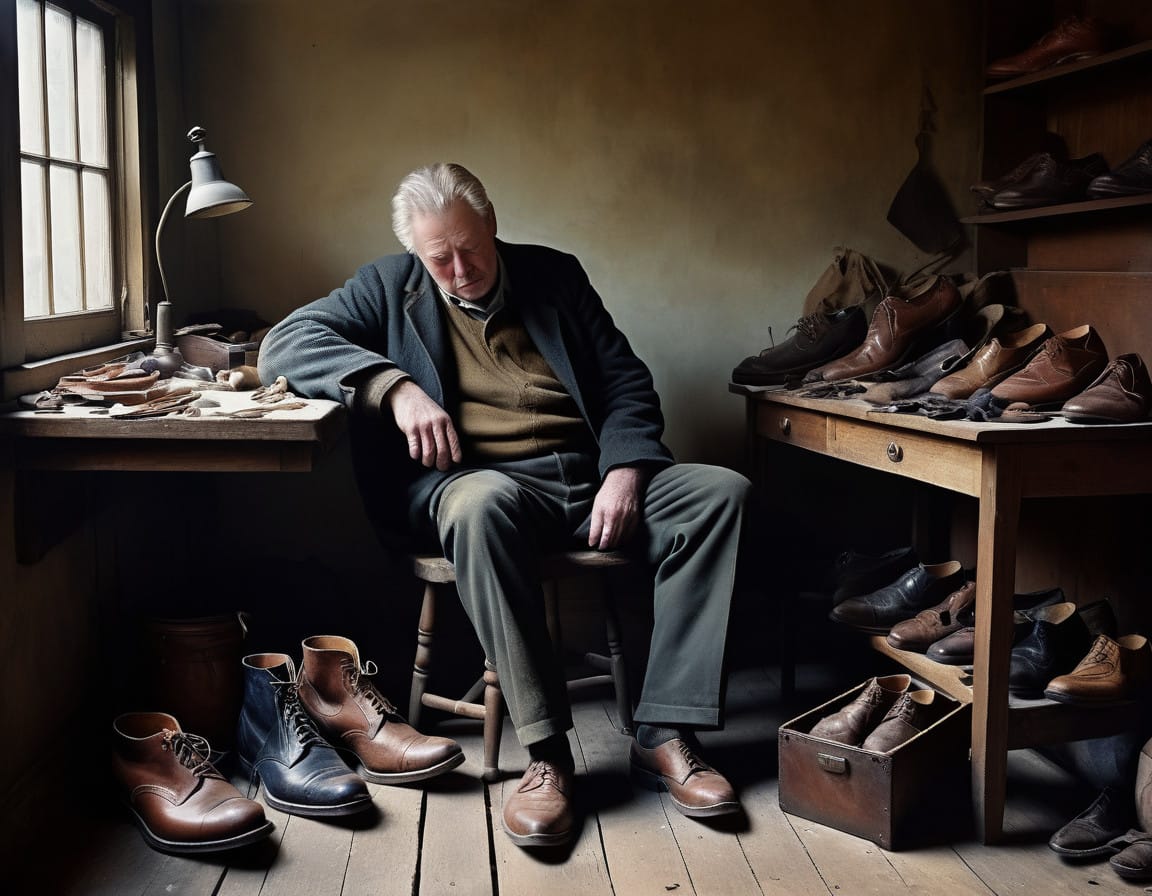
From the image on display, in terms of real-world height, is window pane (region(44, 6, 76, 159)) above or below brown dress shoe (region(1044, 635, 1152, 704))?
above

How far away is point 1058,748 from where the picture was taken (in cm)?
271

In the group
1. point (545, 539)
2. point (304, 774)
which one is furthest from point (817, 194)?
point (304, 774)

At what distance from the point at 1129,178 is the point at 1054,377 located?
606mm

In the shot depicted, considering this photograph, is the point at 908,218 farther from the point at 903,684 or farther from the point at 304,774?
the point at 304,774

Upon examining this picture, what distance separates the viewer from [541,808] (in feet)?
7.67

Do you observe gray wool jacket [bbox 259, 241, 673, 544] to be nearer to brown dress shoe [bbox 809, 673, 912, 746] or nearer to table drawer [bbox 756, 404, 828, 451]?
table drawer [bbox 756, 404, 828, 451]

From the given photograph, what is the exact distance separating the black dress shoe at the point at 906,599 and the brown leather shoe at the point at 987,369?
0.46 m

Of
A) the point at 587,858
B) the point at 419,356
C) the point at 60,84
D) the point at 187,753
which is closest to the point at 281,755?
the point at 187,753

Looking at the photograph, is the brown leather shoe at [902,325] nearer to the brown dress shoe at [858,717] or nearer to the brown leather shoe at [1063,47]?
the brown leather shoe at [1063,47]

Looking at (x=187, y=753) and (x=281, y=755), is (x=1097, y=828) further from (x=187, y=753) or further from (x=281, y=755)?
(x=187, y=753)

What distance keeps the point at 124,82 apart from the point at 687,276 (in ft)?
5.56

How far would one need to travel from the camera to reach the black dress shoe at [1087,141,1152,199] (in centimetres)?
261

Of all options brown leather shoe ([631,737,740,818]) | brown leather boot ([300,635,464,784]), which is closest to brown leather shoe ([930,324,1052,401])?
brown leather shoe ([631,737,740,818])

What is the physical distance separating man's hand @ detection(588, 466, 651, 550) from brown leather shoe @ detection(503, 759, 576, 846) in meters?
0.52
